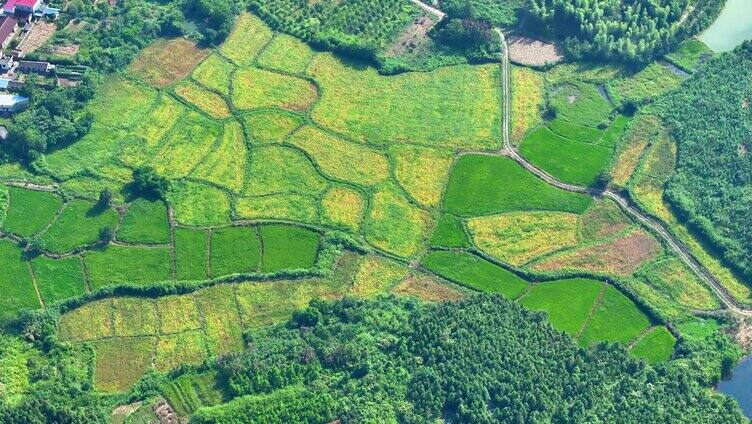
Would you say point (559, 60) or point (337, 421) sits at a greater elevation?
point (559, 60)

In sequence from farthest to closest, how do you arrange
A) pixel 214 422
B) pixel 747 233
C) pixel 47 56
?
pixel 47 56 < pixel 747 233 < pixel 214 422

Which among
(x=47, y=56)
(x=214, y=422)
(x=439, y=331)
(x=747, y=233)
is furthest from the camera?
(x=47, y=56)

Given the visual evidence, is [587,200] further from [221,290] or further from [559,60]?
[221,290]

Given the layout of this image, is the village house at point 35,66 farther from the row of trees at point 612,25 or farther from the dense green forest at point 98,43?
the row of trees at point 612,25

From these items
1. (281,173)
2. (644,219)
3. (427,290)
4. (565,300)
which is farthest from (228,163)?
(644,219)

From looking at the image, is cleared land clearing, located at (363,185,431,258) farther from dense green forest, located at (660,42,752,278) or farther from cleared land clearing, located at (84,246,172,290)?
dense green forest, located at (660,42,752,278)

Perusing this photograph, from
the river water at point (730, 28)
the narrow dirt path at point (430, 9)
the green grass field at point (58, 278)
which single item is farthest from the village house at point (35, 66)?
the river water at point (730, 28)

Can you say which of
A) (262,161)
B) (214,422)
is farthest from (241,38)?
(214,422)
